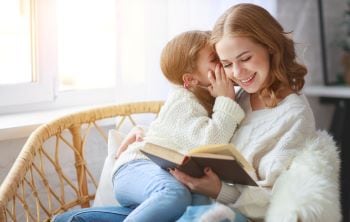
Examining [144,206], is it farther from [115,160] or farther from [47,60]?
[47,60]

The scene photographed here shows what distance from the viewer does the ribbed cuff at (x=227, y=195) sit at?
1402 millimetres

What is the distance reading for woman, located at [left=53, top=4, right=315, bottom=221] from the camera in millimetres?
Answer: 1389

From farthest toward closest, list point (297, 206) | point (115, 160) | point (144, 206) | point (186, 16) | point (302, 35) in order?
point (302, 35), point (186, 16), point (115, 160), point (144, 206), point (297, 206)

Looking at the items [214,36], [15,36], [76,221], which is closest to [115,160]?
[76,221]

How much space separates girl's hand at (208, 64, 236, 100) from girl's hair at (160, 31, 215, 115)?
52mm

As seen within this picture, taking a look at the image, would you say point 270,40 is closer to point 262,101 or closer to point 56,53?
point 262,101

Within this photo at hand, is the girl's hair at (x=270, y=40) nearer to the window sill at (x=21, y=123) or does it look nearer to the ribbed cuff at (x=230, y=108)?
the ribbed cuff at (x=230, y=108)

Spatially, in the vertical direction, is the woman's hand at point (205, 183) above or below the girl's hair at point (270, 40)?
below

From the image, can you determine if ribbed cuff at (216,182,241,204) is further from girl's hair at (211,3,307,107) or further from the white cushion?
the white cushion

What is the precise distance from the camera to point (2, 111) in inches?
77.6

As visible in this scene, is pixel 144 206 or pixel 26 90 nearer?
pixel 144 206

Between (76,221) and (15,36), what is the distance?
81 cm

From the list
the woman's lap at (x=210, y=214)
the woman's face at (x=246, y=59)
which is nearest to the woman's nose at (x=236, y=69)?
the woman's face at (x=246, y=59)

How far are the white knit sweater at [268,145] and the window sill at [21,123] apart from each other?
72 cm
